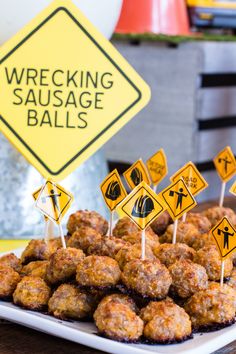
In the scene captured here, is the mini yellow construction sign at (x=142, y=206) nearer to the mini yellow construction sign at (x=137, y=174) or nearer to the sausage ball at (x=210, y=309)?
the sausage ball at (x=210, y=309)

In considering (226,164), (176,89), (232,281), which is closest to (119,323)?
(232,281)

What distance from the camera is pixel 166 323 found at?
3.42 feet

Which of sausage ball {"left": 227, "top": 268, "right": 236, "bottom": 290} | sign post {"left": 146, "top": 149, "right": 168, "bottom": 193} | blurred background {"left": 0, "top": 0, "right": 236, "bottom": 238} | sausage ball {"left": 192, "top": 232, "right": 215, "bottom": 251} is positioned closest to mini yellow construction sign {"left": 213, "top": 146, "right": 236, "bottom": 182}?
sign post {"left": 146, "top": 149, "right": 168, "bottom": 193}

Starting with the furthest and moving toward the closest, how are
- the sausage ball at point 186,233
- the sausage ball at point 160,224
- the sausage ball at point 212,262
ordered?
the sausage ball at point 160,224 → the sausage ball at point 186,233 → the sausage ball at point 212,262

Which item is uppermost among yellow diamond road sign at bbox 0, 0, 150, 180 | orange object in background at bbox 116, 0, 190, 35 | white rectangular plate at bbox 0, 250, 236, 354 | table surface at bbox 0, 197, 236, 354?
orange object in background at bbox 116, 0, 190, 35

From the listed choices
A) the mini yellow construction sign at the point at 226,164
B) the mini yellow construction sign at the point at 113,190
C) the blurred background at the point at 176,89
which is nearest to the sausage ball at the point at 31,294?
the mini yellow construction sign at the point at 113,190

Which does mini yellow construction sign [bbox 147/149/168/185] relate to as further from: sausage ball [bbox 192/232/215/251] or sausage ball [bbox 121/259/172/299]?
sausage ball [bbox 121/259/172/299]

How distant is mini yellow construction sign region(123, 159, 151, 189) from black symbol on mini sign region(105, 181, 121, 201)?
126 millimetres

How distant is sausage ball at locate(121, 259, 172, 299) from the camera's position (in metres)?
1.09

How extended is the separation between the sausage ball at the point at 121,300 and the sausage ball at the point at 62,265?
0.31 feet

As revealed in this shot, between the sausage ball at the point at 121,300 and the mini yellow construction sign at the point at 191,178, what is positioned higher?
the mini yellow construction sign at the point at 191,178

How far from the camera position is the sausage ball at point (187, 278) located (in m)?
1.13

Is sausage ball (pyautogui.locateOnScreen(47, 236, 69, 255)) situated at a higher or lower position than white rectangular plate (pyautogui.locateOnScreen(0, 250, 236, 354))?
higher

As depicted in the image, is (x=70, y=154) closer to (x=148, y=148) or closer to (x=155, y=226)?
(x=155, y=226)
